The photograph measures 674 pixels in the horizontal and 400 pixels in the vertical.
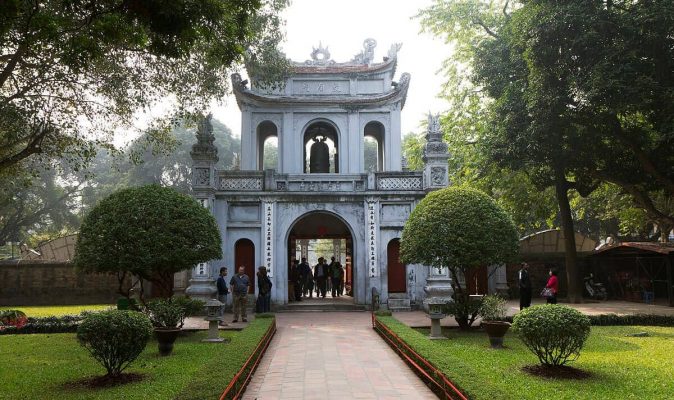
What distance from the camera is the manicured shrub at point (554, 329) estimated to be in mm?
8367

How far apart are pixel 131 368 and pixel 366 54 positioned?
55.3 feet

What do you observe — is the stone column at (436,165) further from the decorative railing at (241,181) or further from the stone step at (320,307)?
the decorative railing at (241,181)

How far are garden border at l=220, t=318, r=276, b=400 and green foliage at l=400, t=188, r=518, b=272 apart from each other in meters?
4.47

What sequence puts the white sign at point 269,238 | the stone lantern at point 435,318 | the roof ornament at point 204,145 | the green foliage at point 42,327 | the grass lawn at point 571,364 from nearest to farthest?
the grass lawn at point 571,364, the stone lantern at point 435,318, the green foliage at point 42,327, the roof ornament at point 204,145, the white sign at point 269,238

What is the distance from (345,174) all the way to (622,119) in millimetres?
9750

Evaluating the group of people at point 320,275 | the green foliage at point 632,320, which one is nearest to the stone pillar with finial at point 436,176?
Result: the green foliage at point 632,320

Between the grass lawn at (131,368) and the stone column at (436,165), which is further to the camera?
the stone column at (436,165)

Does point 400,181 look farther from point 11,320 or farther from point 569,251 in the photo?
point 11,320

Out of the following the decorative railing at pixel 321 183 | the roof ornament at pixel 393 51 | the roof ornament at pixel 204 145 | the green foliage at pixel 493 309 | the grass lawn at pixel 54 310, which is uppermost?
the roof ornament at pixel 393 51

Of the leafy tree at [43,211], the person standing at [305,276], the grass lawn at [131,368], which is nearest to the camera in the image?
the grass lawn at [131,368]

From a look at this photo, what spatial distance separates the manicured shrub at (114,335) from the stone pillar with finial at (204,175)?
33.5 ft

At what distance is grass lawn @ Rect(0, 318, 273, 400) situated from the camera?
7469 mm

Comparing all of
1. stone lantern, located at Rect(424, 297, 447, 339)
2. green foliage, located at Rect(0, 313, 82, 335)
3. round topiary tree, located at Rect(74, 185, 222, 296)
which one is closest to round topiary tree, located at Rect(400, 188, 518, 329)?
stone lantern, located at Rect(424, 297, 447, 339)

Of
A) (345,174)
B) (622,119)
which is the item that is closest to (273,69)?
(345,174)
